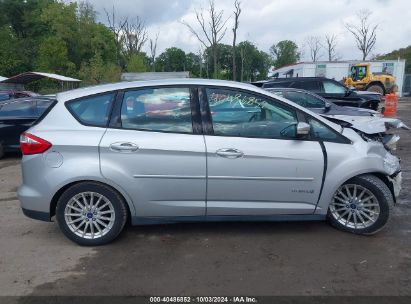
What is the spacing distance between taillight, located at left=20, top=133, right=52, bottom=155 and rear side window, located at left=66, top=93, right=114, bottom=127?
42 centimetres

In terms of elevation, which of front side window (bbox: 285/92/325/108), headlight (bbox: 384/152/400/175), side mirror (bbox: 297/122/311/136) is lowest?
headlight (bbox: 384/152/400/175)

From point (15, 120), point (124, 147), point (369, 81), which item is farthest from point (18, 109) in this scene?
point (369, 81)

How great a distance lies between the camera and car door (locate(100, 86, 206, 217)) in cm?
427

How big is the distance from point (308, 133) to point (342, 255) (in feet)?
4.17

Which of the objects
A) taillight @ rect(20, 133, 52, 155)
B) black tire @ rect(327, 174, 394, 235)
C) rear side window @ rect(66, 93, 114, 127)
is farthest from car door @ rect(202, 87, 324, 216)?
taillight @ rect(20, 133, 52, 155)

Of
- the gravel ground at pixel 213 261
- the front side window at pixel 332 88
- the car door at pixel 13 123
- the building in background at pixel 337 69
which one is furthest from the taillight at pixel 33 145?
the building in background at pixel 337 69

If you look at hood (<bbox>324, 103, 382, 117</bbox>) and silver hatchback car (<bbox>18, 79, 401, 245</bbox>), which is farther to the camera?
hood (<bbox>324, 103, 382, 117</bbox>)

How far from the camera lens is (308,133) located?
4387mm

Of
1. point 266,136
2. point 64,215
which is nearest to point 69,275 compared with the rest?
point 64,215

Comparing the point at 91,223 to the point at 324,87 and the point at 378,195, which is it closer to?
the point at 378,195

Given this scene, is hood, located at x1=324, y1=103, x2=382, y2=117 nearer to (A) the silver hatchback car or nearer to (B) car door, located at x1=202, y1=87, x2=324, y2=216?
(A) the silver hatchback car

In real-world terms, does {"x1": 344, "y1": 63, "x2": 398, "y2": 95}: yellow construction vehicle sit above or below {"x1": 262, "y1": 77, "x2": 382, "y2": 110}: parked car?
above

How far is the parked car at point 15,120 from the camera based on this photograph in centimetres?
996

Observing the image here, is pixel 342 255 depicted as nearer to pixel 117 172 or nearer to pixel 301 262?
pixel 301 262
